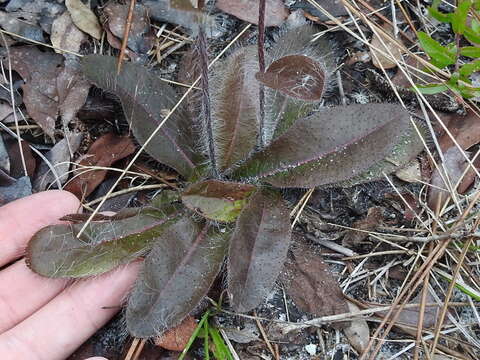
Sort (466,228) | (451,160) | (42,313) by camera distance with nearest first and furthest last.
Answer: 1. (42,313)
2. (466,228)
3. (451,160)

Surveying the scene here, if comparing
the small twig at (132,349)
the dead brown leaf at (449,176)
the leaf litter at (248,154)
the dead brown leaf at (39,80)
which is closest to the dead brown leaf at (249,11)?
the leaf litter at (248,154)

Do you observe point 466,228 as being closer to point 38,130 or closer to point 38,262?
point 38,262

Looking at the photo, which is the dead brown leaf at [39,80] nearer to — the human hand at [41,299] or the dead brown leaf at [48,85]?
the dead brown leaf at [48,85]

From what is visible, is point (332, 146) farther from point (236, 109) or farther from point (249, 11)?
point (249, 11)

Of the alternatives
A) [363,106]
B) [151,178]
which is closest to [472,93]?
[363,106]

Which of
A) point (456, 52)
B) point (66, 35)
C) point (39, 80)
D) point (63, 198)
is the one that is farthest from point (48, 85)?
point (456, 52)

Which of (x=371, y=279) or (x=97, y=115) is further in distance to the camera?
(x=97, y=115)
